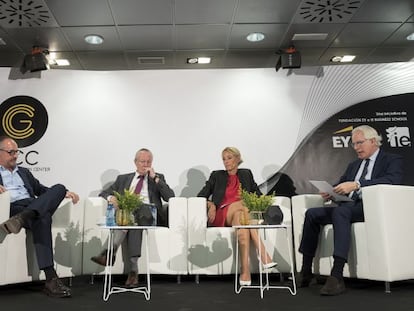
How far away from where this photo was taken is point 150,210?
9.52ft

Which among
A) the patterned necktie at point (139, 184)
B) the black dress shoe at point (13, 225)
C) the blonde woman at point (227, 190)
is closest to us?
the black dress shoe at point (13, 225)

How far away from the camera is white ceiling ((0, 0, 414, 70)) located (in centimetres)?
431

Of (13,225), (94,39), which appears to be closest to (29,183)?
(13,225)

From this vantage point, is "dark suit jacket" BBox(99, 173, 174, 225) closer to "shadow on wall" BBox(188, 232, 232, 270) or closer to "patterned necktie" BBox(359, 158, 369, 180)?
"shadow on wall" BBox(188, 232, 232, 270)

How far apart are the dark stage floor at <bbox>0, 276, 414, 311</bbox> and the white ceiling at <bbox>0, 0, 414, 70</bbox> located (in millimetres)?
2796

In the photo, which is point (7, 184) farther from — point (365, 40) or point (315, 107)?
point (365, 40)

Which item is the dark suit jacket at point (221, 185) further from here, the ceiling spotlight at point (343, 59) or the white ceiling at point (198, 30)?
the ceiling spotlight at point (343, 59)

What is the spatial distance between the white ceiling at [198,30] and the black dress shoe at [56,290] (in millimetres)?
2799

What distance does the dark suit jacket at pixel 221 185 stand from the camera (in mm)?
4020

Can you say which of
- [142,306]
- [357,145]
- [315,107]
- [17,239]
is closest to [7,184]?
[17,239]

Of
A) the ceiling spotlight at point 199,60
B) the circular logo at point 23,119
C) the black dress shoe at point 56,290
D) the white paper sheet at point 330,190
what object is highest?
the ceiling spotlight at point 199,60

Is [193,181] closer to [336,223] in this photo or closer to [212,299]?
[336,223]

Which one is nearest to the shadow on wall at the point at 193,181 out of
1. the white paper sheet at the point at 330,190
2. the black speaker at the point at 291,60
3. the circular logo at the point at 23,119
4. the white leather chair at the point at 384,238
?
the black speaker at the point at 291,60

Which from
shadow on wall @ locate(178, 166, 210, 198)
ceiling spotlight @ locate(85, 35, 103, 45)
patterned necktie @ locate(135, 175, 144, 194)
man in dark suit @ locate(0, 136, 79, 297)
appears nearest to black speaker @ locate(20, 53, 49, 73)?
ceiling spotlight @ locate(85, 35, 103, 45)
